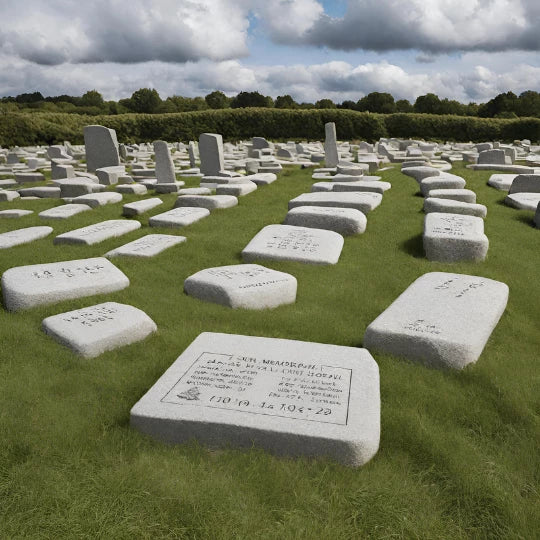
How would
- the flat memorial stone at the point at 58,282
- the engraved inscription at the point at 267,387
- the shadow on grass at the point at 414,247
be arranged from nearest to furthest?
the engraved inscription at the point at 267,387, the flat memorial stone at the point at 58,282, the shadow on grass at the point at 414,247

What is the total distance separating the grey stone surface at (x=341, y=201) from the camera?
24.6 ft

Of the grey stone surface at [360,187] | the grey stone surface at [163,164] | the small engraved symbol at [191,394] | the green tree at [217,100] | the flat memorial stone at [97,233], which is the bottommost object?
the grey stone surface at [360,187]

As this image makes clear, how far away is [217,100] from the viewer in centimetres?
5916

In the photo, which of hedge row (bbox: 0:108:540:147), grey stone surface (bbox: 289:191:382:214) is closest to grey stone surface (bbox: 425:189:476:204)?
grey stone surface (bbox: 289:191:382:214)

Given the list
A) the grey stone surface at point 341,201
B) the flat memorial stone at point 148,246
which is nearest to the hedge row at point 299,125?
the grey stone surface at point 341,201

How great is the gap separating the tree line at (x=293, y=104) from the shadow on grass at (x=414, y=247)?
1748 inches

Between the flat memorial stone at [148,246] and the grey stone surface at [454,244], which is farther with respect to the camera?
the flat memorial stone at [148,246]

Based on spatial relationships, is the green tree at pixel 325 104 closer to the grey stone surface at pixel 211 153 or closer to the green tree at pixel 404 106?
the green tree at pixel 404 106

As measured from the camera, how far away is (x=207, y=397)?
107 inches

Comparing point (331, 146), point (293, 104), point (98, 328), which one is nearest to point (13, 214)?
point (98, 328)

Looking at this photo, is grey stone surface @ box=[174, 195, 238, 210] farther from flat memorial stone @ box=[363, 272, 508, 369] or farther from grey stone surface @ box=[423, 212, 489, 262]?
flat memorial stone @ box=[363, 272, 508, 369]

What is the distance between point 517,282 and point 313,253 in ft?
7.05

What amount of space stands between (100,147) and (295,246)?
10.4 metres

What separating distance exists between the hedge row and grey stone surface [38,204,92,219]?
987 inches
